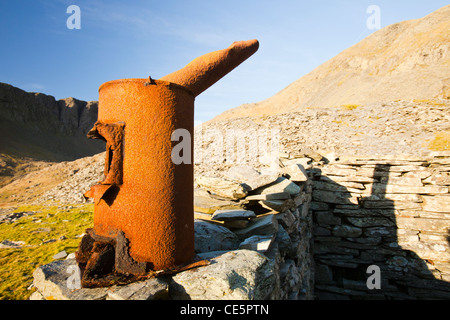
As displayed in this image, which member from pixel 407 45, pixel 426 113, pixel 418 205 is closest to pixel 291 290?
pixel 418 205

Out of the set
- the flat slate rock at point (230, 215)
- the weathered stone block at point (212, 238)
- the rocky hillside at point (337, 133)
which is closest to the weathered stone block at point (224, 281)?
the weathered stone block at point (212, 238)

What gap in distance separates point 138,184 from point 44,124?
143 feet

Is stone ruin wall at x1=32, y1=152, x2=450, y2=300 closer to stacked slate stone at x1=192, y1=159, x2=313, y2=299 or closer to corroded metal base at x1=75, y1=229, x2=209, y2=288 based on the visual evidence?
stacked slate stone at x1=192, y1=159, x2=313, y2=299

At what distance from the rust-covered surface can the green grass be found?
1.38 m

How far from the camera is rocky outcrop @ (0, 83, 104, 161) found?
2923 cm

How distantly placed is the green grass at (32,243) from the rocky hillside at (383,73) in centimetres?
1568

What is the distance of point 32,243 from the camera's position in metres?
3.33

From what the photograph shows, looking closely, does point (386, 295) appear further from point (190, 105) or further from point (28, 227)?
point (28, 227)

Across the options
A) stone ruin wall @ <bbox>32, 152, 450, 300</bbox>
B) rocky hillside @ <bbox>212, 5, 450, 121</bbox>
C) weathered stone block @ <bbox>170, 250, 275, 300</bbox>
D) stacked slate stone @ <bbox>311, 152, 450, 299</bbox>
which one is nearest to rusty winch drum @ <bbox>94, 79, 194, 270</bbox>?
weathered stone block @ <bbox>170, 250, 275, 300</bbox>

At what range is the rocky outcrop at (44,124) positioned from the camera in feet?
95.9

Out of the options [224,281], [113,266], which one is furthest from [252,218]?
[113,266]

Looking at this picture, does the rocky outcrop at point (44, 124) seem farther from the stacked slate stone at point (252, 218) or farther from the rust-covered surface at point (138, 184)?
the rust-covered surface at point (138, 184)
